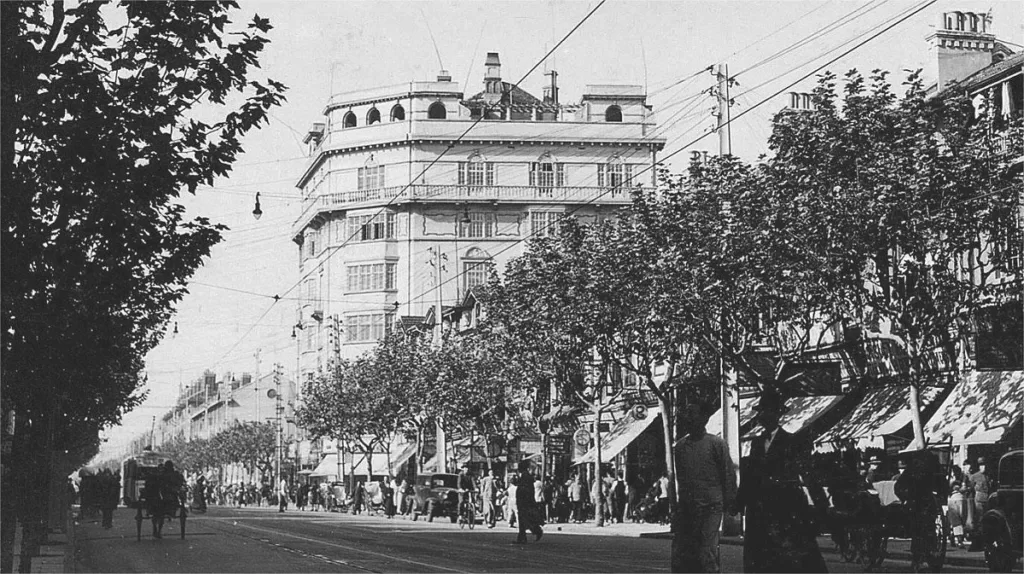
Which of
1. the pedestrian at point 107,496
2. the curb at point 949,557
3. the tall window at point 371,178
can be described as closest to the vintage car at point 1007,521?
the curb at point 949,557

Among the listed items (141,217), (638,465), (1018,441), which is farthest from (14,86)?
(638,465)

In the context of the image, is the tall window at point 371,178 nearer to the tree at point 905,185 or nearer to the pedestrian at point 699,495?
the tree at point 905,185

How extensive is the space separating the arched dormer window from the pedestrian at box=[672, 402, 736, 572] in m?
95.2

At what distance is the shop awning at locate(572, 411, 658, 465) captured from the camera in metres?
52.4

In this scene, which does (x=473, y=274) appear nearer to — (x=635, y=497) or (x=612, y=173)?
(x=612, y=173)

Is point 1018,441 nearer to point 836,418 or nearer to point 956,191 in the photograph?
point 956,191

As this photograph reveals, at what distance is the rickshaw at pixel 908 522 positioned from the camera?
2091cm

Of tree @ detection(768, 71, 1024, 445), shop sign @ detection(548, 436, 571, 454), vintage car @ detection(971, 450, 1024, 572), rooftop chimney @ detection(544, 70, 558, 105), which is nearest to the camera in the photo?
vintage car @ detection(971, 450, 1024, 572)

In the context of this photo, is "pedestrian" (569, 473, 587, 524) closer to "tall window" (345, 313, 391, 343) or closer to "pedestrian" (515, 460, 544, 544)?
"pedestrian" (515, 460, 544, 544)

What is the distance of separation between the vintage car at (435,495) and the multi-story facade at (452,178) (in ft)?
150

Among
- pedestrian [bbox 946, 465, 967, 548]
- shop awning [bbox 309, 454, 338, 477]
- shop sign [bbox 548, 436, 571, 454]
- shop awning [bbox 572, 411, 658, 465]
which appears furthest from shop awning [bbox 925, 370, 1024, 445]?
shop awning [bbox 309, 454, 338, 477]

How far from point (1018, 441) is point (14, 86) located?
2337 cm

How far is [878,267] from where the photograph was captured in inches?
1225

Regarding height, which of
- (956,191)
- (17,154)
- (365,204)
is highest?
(365,204)
